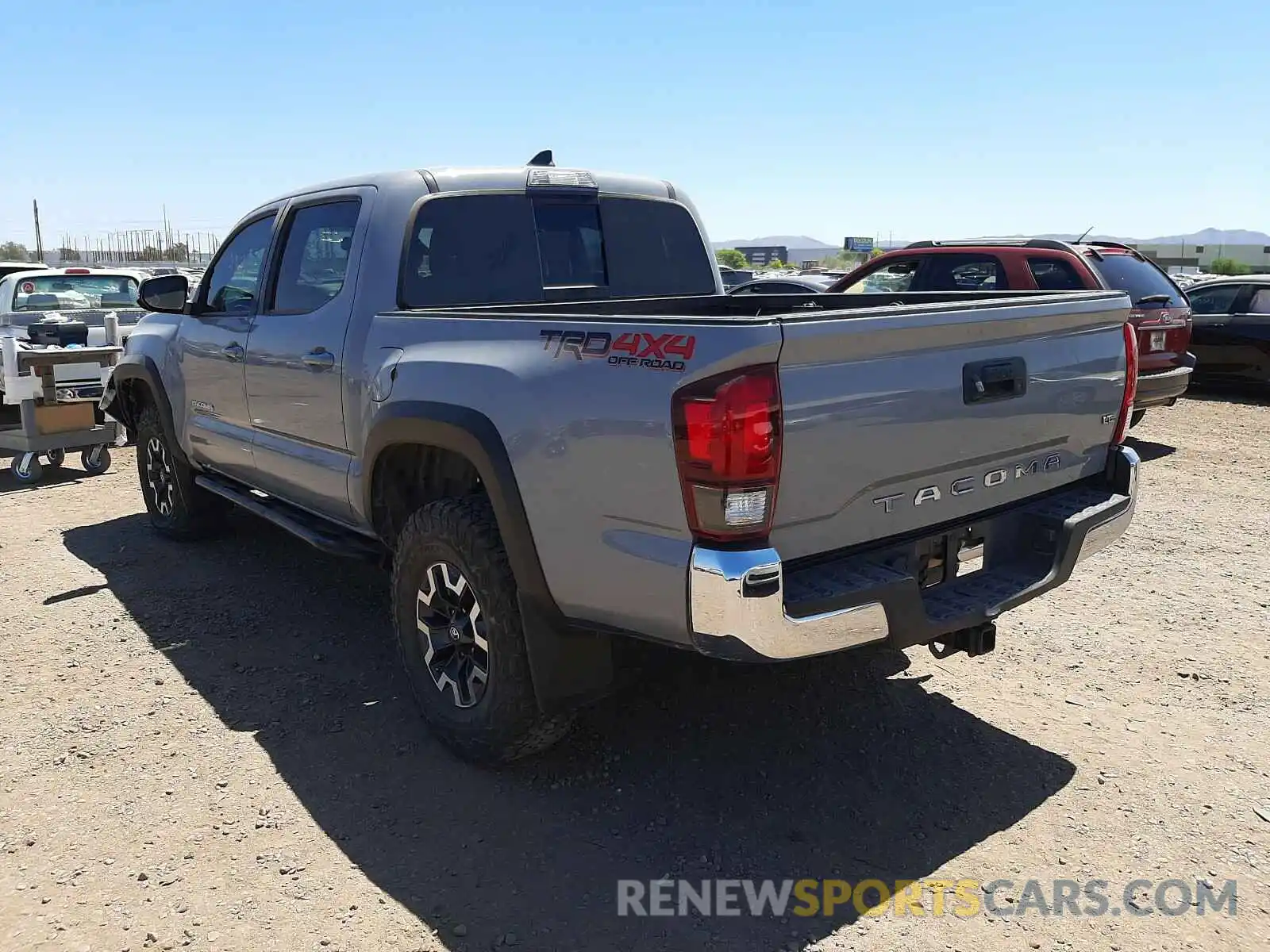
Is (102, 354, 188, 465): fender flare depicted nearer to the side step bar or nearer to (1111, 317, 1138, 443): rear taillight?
the side step bar

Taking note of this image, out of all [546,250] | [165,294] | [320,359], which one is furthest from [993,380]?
[165,294]

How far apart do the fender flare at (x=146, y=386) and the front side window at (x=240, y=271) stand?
751 mm

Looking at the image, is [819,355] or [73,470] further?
[73,470]

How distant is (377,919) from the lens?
109 inches

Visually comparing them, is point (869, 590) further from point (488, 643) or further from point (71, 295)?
point (71, 295)

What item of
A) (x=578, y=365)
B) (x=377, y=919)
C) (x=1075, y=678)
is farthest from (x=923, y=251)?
(x=377, y=919)

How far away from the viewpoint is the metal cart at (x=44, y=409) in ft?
26.4

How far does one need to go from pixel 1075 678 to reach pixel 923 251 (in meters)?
5.51

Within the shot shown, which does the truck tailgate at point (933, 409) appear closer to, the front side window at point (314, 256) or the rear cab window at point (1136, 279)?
the front side window at point (314, 256)

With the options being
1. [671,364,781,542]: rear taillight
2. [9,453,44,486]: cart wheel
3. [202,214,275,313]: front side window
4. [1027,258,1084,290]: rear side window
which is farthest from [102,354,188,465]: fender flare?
[1027,258,1084,290]: rear side window

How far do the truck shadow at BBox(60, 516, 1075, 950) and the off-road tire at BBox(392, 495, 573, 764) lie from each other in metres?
0.16

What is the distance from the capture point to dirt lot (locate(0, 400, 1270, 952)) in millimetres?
2758

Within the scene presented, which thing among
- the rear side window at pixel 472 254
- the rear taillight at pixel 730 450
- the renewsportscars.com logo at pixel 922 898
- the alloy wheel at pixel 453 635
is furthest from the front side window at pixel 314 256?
the renewsportscars.com logo at pixel 922 898

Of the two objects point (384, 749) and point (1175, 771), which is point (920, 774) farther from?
point (384, 749)
